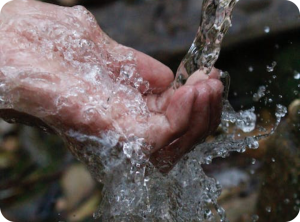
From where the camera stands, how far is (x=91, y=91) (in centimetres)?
148

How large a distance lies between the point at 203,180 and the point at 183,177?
10cm

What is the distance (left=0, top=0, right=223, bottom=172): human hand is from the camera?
4.74ft

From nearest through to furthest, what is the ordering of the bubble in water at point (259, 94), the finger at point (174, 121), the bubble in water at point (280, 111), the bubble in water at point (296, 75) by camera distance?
the finger at point (174, 121) → the bubble in water at point (280, 111) → the bubble in water at point (296, 75) → the bubble in water at point (259, 94)

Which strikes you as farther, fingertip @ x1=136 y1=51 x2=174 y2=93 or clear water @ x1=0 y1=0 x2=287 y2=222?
fingertip @ x1=136 y1=51 x2=174 y2=93

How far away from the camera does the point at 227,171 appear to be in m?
3.12

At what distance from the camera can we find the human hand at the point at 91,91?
4.74 feet

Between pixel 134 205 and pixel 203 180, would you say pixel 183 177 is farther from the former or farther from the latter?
pixel 134 205

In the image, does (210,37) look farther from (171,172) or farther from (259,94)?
(259,94)

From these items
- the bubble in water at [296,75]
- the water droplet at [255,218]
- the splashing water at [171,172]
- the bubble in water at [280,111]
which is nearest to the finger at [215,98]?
the splashing water at [171,172]

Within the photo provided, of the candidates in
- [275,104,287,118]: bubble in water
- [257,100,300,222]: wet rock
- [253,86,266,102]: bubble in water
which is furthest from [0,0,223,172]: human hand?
[253,86,266,102]: bubble in water

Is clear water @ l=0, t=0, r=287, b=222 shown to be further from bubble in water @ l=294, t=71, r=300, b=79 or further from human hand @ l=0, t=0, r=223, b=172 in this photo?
bubble in water @ l=294, t=71, r=300, b=79

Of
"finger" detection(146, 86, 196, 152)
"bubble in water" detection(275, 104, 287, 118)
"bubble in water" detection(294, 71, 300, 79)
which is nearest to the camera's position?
"finger" detection(146, 86, 196, 152)

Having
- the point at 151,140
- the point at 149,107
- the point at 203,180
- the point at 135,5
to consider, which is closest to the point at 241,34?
the point at 135,5

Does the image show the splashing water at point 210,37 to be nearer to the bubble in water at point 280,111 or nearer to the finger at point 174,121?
the finger at point 174,121
